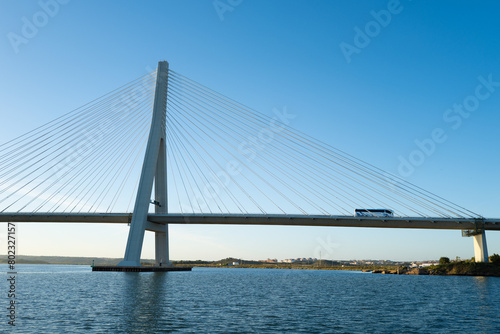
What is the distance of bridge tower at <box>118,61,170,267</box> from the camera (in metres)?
64.0

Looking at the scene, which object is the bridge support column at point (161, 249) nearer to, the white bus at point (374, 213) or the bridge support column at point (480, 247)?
the white bus at point (374, 213)

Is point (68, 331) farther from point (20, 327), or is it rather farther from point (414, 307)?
point (414, 307)

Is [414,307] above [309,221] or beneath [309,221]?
beneath

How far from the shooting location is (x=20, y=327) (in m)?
19.5

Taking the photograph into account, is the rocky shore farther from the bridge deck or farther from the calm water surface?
the calm water surface

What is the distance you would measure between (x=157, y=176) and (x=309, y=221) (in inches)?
1042

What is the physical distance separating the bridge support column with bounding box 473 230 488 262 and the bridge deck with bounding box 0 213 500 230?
2.99 m

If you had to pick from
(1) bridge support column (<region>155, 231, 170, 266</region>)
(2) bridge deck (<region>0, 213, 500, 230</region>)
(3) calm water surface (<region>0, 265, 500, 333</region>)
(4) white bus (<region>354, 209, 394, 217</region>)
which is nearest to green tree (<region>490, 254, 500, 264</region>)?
(2) bridge deck (<region>0, 213, 500, 230</region>)

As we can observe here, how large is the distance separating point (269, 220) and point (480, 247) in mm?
39460

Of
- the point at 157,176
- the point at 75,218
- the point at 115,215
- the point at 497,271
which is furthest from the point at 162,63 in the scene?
the point at 497,271

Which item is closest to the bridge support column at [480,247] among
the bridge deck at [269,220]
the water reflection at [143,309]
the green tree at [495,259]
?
the green tree at [495,259]

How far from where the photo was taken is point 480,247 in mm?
78188

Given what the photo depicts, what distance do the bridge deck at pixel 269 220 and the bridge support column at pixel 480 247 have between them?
2986 mm

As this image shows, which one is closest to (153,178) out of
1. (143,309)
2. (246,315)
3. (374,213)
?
(374,213)
